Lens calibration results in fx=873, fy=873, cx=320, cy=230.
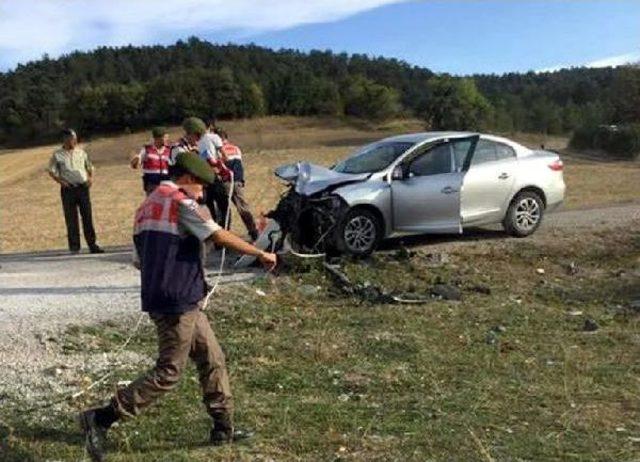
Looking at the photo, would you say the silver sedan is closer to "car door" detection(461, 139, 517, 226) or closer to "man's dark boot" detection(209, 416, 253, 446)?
"car door" detection(461, 139, 517, 226)

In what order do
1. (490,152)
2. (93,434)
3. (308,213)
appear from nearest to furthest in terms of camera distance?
(93,434)
(308,213)
(490,152)

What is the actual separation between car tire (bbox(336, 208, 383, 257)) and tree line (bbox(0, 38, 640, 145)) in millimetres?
62575

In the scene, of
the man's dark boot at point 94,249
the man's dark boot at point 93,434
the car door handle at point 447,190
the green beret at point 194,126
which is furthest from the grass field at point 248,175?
the man's dark boot at point 93,434

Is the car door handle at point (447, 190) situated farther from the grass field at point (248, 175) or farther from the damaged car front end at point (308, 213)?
the grass field at point (248, 175)

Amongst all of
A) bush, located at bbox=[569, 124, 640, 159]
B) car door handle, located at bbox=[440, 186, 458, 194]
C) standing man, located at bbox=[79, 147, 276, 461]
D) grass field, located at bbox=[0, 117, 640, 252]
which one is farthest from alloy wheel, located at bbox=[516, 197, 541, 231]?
bush, located at bbox=[569, 124, 640, 159]

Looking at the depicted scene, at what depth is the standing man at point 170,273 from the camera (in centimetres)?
501

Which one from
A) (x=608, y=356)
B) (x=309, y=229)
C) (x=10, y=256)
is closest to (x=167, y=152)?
(x=309, y=229)

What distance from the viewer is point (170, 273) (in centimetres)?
504

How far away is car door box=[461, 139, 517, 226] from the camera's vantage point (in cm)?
1223

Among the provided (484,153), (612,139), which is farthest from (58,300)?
(612,139)

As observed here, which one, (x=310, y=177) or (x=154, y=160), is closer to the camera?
(x=310, y=177)

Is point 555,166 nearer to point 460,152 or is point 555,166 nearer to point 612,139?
point 460,152

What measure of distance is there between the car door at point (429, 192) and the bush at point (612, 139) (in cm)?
5003

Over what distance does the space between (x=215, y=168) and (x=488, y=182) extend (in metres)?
3.90
